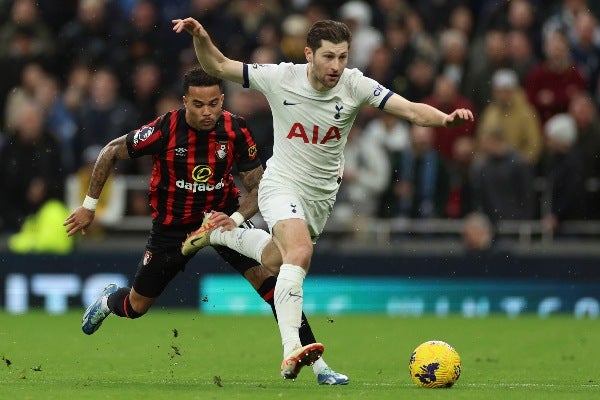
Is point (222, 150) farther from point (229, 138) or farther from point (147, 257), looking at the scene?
point (147, 257)

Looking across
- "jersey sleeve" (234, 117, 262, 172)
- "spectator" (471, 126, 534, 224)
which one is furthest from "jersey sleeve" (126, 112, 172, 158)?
"spectator" (471, 126, 534, 224)

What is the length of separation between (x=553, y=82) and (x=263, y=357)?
20.7 feet

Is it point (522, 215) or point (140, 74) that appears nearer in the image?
point (522, 215)

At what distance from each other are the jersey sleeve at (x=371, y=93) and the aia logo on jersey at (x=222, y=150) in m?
1.23

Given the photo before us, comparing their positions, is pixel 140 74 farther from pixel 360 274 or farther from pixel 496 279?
pixel 496 279

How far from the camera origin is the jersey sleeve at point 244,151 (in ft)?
36.1

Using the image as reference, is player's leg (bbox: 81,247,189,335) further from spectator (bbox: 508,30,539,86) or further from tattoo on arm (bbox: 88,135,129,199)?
spectator (bbox: 508,30,539,86)

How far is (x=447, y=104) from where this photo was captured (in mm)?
16891

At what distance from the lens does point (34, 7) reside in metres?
19.9

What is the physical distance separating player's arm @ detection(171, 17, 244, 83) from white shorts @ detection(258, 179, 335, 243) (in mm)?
828

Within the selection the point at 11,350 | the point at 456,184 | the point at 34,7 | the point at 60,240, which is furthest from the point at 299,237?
the point at 34,7

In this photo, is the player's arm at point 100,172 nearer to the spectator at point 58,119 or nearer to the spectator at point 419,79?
the spectator at point 419,79

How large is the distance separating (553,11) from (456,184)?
266cm

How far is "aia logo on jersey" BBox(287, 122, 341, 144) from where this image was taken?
33.8 feet
